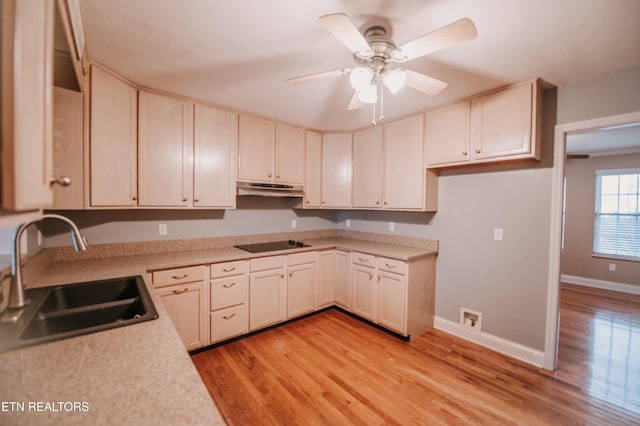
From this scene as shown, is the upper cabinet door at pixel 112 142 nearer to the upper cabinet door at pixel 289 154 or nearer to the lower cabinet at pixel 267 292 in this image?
the lower cabinet at pixel 267 292

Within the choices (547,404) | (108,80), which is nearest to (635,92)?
(547,404)

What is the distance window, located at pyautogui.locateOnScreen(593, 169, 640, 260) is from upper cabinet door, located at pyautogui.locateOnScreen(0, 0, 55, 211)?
721cm

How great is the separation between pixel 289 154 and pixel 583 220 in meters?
5.80

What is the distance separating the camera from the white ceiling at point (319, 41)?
53.5 inches

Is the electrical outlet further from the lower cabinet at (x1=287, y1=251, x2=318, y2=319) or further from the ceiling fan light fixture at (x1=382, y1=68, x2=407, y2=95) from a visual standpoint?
the ceiling fan light fixture at (x1=382, y1=68, x2=407, y2=95)

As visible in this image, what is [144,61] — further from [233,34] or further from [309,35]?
[309,35]

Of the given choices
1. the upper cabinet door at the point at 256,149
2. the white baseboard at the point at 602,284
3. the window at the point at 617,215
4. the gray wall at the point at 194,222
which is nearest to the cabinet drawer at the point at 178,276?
the gray wall at the point at 194,222

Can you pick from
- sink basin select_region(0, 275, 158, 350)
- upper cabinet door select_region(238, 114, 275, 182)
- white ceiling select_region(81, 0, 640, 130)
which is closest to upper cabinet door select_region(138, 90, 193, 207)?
white ceiling select_region(81, 0, 640, 130)

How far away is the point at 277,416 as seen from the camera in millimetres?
1783

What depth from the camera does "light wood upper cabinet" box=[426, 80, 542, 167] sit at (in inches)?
85.9

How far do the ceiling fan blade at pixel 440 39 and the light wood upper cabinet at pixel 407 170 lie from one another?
163cm

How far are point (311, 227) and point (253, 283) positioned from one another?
1450mm

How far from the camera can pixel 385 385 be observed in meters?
2.10

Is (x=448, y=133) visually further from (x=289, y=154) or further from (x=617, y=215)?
(x=617, y=215)
